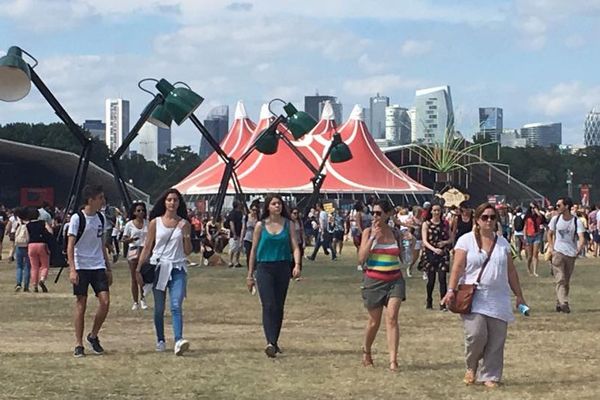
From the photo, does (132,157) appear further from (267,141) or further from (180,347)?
(180,347)

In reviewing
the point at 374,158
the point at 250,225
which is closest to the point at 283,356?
the point at 250,225

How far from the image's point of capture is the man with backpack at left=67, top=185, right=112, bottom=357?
10.3 metres

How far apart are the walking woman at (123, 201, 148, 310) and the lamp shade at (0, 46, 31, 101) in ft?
15.0

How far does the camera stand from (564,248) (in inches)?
583

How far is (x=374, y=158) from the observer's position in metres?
58.3

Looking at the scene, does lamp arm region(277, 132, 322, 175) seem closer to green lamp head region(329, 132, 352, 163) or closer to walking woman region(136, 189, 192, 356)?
green lamp head region(329, 132, 352, 163)

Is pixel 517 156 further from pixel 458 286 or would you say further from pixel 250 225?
pixel 458 286

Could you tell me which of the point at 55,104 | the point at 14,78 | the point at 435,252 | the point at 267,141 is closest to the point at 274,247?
the point at 435,252

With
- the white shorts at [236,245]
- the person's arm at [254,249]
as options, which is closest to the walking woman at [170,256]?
the person's arm at [254,249]

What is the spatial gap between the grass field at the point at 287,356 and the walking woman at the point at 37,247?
41.8 inches

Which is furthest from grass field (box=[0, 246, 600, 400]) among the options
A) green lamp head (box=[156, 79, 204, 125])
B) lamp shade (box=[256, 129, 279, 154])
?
lamp shade (box=[256, 129, 279, 154])

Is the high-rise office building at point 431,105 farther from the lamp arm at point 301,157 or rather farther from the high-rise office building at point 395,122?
the lamp arm at point 301,157

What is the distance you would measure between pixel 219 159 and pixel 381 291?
48920 millimetres

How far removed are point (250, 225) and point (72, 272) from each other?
39.2 ft
